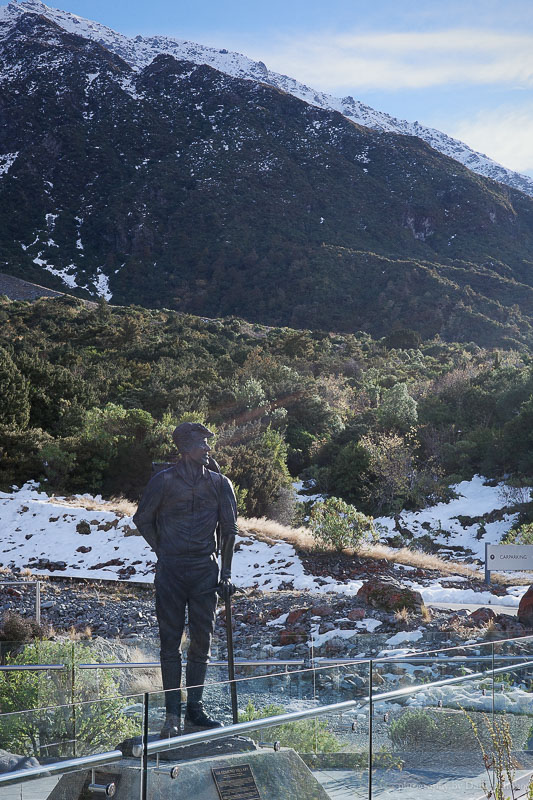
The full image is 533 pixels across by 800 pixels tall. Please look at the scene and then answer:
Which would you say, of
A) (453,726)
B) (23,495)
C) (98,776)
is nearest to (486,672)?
(453,726)

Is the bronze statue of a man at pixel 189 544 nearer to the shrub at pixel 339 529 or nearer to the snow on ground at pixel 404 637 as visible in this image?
the snow on ground at pixel 404 637

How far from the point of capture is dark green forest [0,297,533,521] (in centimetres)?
2064

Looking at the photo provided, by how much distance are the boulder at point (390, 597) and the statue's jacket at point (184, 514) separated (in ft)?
23.6

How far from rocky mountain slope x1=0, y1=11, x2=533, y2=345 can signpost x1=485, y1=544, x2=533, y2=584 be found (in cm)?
4263

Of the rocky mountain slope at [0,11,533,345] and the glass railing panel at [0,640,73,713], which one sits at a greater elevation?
the rocky mountain slope at [0,11,533,345]

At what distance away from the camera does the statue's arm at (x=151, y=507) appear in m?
4.82

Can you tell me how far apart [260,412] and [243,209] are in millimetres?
53370

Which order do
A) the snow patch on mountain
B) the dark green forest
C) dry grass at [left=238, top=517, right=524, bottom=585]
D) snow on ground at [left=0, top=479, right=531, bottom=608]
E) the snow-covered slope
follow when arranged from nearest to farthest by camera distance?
snow on ground at [left=0, top=479, right=531, bottom=608] < dry grass at [left=238, top=517, right=524, bottom=585] < the dark green forest < the snow patch on mountain < the snow-covered slope

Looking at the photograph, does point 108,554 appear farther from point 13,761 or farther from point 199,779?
point 199,779

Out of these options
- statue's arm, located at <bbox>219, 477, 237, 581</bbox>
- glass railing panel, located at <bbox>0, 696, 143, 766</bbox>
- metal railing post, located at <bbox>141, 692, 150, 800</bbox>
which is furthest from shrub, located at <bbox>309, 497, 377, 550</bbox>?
metal railing post, located at <bbox>141, 692, 150, 800</bbox>

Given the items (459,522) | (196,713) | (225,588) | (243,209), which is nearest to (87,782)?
(196,713)

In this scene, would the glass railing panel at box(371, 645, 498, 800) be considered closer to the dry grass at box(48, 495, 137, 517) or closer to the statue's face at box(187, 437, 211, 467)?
the statue's face at box(187, 437, 211, 467)

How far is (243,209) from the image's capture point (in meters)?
78.8

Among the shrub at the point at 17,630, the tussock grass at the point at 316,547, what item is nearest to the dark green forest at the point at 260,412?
the tussock grass at the point at 316,547
